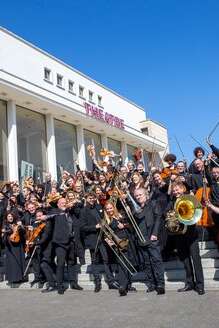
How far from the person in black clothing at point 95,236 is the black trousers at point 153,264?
0.78 meters

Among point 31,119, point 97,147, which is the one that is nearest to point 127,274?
point 31,119

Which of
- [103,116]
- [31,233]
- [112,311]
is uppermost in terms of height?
[103,116]

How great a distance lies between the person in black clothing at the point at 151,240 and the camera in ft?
23.8

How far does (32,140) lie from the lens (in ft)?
70.9

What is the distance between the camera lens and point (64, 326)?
5.61 meters

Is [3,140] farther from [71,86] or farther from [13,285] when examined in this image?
[13,285]

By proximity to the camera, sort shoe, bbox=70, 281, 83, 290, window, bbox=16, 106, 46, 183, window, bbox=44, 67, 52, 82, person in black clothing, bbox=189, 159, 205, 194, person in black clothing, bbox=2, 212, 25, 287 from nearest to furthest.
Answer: shoe, bbox=70, 281, 83, 290
person in black clothing, bbox=189, 159, 205, 194
person in black clothing, bbox=2, 212, 25, 287
window, bbox=16, 106, 46, 183
window, bbox=44, 67, 52, 82

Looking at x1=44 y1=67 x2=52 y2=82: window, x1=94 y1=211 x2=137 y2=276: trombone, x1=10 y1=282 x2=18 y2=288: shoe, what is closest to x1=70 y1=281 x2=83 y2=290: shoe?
x1=94 y1=211 x2=137 y2=276: trombone

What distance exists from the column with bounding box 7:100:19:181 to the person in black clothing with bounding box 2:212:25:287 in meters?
9.33

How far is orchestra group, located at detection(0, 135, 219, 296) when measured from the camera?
23.7 ft

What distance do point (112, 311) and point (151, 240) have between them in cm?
157

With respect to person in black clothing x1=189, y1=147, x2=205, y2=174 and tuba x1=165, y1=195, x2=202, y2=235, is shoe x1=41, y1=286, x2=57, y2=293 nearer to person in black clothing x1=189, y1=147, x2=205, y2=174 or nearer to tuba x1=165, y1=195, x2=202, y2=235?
tuba x1=165, y1=195, x2=202, y2=235

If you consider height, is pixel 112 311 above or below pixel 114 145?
below

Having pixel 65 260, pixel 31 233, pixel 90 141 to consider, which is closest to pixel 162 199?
pixel 65 260
